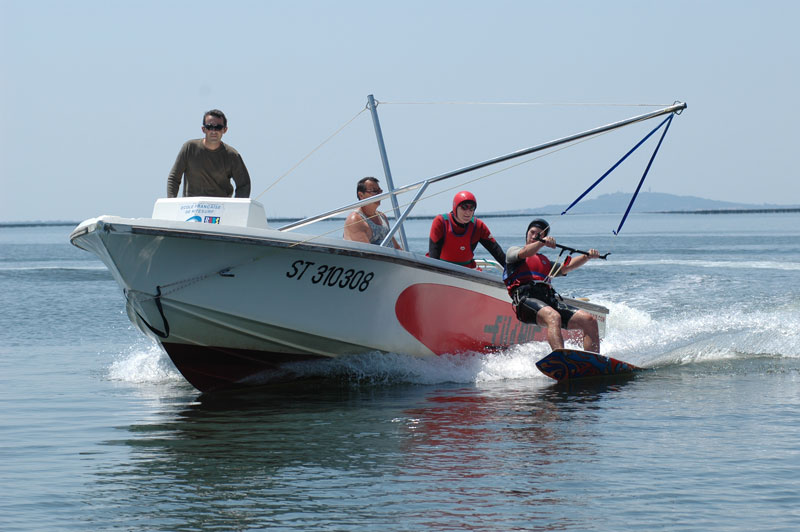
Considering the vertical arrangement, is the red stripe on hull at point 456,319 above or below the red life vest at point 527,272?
below

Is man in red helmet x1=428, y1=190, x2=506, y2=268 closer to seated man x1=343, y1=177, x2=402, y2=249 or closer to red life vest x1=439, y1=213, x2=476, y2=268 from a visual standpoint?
red life vest x1=439, y1=213, x2=476, y2=268

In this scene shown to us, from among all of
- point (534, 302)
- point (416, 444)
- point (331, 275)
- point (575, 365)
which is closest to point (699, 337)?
point (575, 365)

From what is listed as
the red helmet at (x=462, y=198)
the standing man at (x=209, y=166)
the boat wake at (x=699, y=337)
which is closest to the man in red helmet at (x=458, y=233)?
the red helmet at (x=462, y=198)

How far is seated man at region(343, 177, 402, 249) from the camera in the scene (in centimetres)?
995

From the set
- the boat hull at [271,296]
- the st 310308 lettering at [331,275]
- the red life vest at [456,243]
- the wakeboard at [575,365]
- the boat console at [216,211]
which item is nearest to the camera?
the boat hull at [271,296]

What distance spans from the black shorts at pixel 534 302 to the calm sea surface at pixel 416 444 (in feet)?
2.40

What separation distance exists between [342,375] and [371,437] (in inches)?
98.7

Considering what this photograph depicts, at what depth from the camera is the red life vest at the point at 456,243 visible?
33.6 ft

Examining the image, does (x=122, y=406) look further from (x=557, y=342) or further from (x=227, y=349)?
(x=557, y=342)

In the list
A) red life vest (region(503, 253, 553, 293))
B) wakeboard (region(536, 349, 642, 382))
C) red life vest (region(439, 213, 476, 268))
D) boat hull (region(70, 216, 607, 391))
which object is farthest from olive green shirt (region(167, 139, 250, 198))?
wakeboard (region(536, 349, 642, 382))

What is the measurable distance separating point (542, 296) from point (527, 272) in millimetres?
288

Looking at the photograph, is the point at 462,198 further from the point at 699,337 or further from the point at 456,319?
the point at 699,337

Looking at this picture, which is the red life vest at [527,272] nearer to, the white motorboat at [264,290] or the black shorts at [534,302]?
the black shorts at [534,302]

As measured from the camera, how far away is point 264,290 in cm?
898
